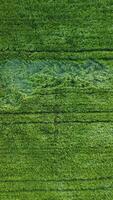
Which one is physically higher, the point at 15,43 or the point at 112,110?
the point at 15,43

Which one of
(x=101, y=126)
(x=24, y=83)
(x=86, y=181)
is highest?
(x=24, y=83)

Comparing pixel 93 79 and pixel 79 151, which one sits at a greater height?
pixel 93 79

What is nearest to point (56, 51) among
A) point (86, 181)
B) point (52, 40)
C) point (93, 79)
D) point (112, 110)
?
point (52, 40)

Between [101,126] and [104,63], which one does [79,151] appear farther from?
[104,63]

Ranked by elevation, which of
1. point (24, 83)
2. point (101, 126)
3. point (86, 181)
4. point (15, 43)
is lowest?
point (86, 181)

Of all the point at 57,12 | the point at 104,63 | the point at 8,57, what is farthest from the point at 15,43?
the point at 104,63

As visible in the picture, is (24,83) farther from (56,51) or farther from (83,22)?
(83,22)
